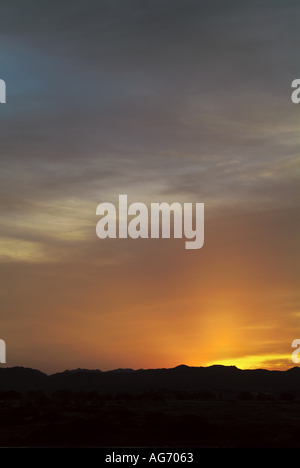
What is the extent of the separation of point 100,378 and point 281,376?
6917 cm

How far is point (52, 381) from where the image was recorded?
18988 cm

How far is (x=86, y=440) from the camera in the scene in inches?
1543

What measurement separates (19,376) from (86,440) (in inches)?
6334

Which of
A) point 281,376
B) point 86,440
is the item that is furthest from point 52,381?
point 86,440
